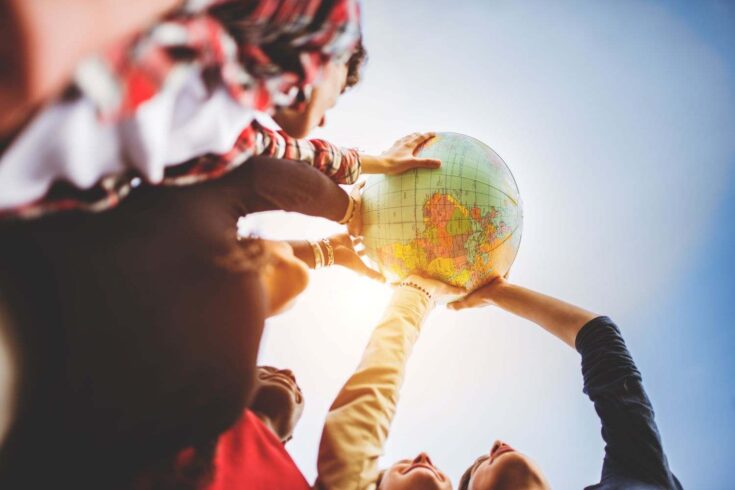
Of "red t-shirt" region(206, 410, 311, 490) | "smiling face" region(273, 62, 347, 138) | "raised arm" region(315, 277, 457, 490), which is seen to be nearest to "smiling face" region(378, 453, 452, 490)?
"raised arm" region(315, 277, 457, 490)

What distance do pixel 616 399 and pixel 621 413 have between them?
40mm

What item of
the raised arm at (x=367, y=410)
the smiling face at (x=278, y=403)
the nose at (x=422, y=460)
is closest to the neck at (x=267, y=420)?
the smiling face at (x=278, y=403)

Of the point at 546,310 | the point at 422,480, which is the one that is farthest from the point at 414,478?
the point at 546,310

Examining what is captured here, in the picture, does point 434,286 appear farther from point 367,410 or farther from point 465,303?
point 367,410

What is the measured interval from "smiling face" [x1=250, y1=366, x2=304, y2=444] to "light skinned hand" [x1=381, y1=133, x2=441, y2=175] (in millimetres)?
975

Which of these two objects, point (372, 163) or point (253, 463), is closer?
point (253, 463)

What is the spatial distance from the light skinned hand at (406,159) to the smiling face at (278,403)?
3.20ft

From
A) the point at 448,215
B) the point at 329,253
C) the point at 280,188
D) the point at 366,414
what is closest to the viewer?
the point at 280,188

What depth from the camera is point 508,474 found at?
1.26m

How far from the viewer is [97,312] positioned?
46 cm

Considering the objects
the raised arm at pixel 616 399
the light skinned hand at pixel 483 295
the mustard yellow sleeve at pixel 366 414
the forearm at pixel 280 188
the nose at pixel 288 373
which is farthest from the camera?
the nose at pixel 288 373

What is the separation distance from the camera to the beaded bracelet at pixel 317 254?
1.57m

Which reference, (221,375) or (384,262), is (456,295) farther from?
(221,375)

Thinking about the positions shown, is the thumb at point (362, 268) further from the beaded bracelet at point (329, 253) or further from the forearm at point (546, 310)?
the forearm at point (546, 310)
